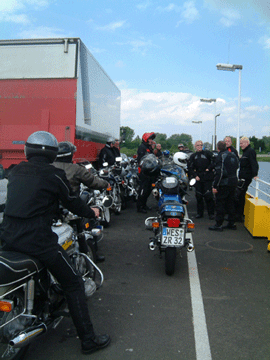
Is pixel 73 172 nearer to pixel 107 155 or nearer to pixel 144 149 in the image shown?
pixel 144 149

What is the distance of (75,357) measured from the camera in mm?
3262

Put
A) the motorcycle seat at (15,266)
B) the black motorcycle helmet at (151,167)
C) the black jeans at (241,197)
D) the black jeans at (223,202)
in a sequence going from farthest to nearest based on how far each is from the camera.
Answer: the black jeans at (241,197), the black jeans at (223,202), the black motorcycle helmet at (151,167), the motorcycle seat at (15,266)

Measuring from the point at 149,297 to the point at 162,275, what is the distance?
2.79 feet

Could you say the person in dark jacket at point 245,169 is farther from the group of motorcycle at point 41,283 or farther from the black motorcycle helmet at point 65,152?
the black motorcycle helmet at point 65,152

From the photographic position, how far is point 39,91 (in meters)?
8.67

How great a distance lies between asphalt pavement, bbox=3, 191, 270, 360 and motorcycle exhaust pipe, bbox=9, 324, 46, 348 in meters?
0.46

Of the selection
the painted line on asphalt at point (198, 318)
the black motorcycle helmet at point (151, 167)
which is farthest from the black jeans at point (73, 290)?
the black motorcycle helmet at point (151, 167)

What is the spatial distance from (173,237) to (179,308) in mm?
1191

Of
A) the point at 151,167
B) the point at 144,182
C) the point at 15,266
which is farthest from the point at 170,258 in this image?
the point at 144,182

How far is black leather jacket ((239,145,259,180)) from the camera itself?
8.95m

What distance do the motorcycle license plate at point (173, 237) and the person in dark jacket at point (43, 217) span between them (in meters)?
2.11

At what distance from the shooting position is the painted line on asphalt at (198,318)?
11.0 feet

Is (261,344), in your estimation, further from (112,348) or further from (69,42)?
(69,42)

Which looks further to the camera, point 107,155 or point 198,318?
point 107,155
